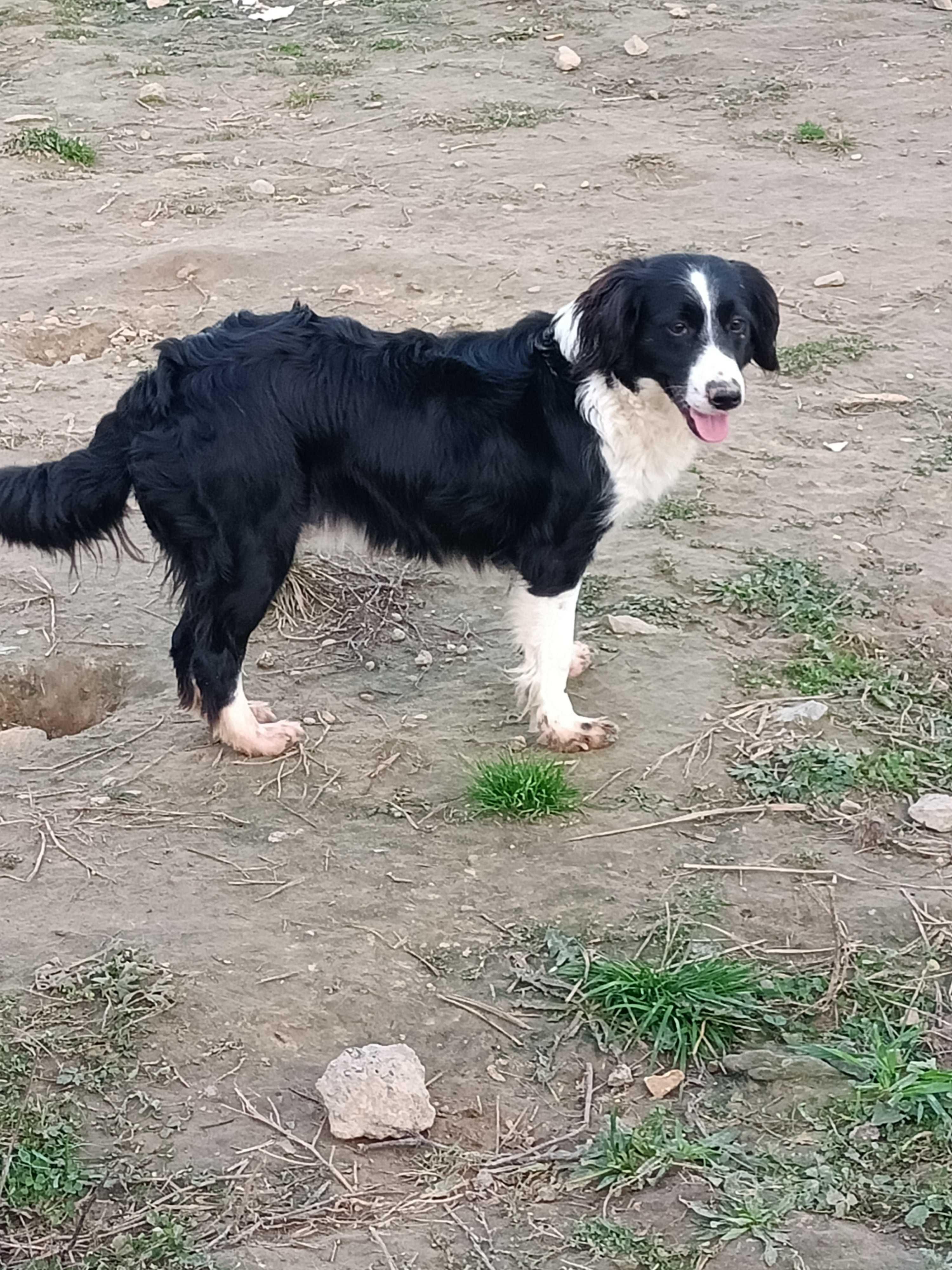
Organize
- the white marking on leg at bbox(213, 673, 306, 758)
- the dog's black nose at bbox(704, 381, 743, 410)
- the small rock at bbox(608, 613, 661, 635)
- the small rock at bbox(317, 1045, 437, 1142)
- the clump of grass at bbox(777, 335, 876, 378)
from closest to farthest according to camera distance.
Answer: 1. the small rock at bbox(317, 1045, 437, 1142)
2. the dog's black nose at bbox(704, 381, 743, 410)
3. the white marking on leg at bbox(213, 673, 306, 758)
4. the small rock at bbox(608, 613, 661, 635)
5. the clump of grass at bbox(777, 335, 876, 378)

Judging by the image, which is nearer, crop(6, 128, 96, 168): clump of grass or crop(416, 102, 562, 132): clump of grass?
crop(6, 128, 96, 168): clump of grass

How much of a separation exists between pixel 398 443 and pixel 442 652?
3.17ft

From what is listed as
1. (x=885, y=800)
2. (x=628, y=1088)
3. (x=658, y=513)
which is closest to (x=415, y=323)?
(x=658, y=513)

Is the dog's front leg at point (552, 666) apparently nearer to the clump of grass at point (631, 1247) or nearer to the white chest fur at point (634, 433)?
the white chest fur at point (634, 433)

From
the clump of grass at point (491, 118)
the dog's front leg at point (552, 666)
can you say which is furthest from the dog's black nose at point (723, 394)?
the clump of grass at point (491, 118)

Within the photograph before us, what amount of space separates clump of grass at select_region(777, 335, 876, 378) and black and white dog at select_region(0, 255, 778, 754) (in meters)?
2.34

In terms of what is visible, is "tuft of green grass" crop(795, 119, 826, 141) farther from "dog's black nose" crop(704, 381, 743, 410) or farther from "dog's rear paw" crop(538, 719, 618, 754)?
"dog's rear paw" crop(538, 719, 618, 754)

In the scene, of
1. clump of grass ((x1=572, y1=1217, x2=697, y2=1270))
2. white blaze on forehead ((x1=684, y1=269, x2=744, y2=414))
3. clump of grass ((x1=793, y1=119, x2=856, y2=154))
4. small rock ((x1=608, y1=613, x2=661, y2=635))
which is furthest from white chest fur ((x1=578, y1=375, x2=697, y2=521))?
clump of grass ((x1=793, y1=119, x2=856, y2=154))

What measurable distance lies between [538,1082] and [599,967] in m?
0.34

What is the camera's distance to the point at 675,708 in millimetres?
4199

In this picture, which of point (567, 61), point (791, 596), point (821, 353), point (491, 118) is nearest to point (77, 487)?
point (791, 596)

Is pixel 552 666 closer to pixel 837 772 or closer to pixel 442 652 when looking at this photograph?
pixel 442 652

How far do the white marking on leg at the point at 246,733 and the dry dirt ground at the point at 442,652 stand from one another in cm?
6

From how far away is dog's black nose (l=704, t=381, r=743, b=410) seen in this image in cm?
359
